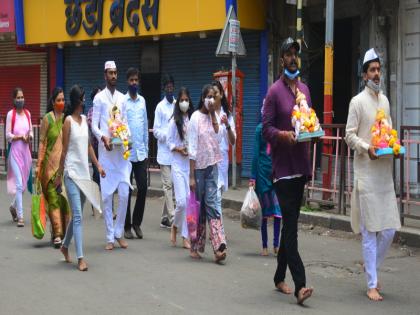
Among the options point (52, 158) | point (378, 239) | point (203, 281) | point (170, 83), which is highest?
point (170, 83)

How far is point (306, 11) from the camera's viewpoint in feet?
47.4

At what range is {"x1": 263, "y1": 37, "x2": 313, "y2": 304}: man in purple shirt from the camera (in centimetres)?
594

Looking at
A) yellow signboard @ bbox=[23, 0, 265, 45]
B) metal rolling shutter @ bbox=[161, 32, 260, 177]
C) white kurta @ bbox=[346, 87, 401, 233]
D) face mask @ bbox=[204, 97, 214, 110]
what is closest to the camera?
white kurta @ bbox=[346, 87, 401, 233]

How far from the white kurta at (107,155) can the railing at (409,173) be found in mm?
3463

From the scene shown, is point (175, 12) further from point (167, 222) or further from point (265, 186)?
point (265, 186)

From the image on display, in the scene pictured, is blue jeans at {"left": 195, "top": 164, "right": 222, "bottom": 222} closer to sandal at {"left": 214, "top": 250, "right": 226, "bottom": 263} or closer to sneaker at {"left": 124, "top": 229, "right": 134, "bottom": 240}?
sandal at {"left": 214, "top": 250, "right": 226, "bottom": 263}

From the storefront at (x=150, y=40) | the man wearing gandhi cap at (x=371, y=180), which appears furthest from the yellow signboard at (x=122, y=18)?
the man wearing gandhi cap at (x=371, y=180)

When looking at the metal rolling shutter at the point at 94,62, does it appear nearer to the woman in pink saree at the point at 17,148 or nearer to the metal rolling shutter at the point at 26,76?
the metal rolling shutter at the point at 26,76

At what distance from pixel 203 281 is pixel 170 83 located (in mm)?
3540

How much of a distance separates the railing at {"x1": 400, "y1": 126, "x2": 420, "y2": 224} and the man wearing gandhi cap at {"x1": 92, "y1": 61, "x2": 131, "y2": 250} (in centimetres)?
346

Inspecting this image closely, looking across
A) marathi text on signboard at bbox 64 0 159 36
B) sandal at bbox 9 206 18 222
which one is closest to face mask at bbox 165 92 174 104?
sandal at bbox 9 206 18 222

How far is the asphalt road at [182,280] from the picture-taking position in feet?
19.7

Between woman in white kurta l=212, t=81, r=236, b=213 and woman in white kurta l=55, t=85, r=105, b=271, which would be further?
woman in white kurta l=212, t=81, r=236, b=213

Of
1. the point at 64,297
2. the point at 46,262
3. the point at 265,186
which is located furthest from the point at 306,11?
the point at 64,297
